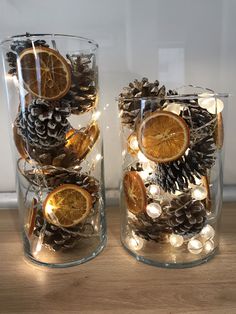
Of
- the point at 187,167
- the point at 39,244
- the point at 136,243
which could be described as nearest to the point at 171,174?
the point at 187,167

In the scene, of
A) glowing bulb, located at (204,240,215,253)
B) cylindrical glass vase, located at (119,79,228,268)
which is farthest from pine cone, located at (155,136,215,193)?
glowing bulb, located at (204,240,215,253)

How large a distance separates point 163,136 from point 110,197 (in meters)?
0.33

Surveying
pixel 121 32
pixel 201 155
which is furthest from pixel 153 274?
pixel 121 32

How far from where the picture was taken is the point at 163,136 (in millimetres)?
451

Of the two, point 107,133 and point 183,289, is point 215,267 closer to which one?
point 183,289

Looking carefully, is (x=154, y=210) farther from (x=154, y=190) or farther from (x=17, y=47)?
(x=17, y=47)

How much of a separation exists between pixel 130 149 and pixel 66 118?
0.39 feet

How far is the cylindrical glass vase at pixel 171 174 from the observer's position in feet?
1.48

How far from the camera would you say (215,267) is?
482 mm

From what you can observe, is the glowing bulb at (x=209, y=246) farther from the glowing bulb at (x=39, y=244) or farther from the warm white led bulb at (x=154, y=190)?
the glowing bulb at (x=39, y=244)

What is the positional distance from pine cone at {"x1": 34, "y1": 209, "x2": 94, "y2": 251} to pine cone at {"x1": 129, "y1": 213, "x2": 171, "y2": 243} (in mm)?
97

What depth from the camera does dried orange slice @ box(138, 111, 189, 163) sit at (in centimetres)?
44

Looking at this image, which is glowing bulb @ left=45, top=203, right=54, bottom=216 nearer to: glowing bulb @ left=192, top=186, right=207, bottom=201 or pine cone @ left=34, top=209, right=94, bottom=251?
pine cone @ left=34, top=209, right=94, bottom=251

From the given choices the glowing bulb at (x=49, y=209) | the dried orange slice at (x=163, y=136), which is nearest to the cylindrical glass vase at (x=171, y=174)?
the dried orange slice at (x=163, y=136)
